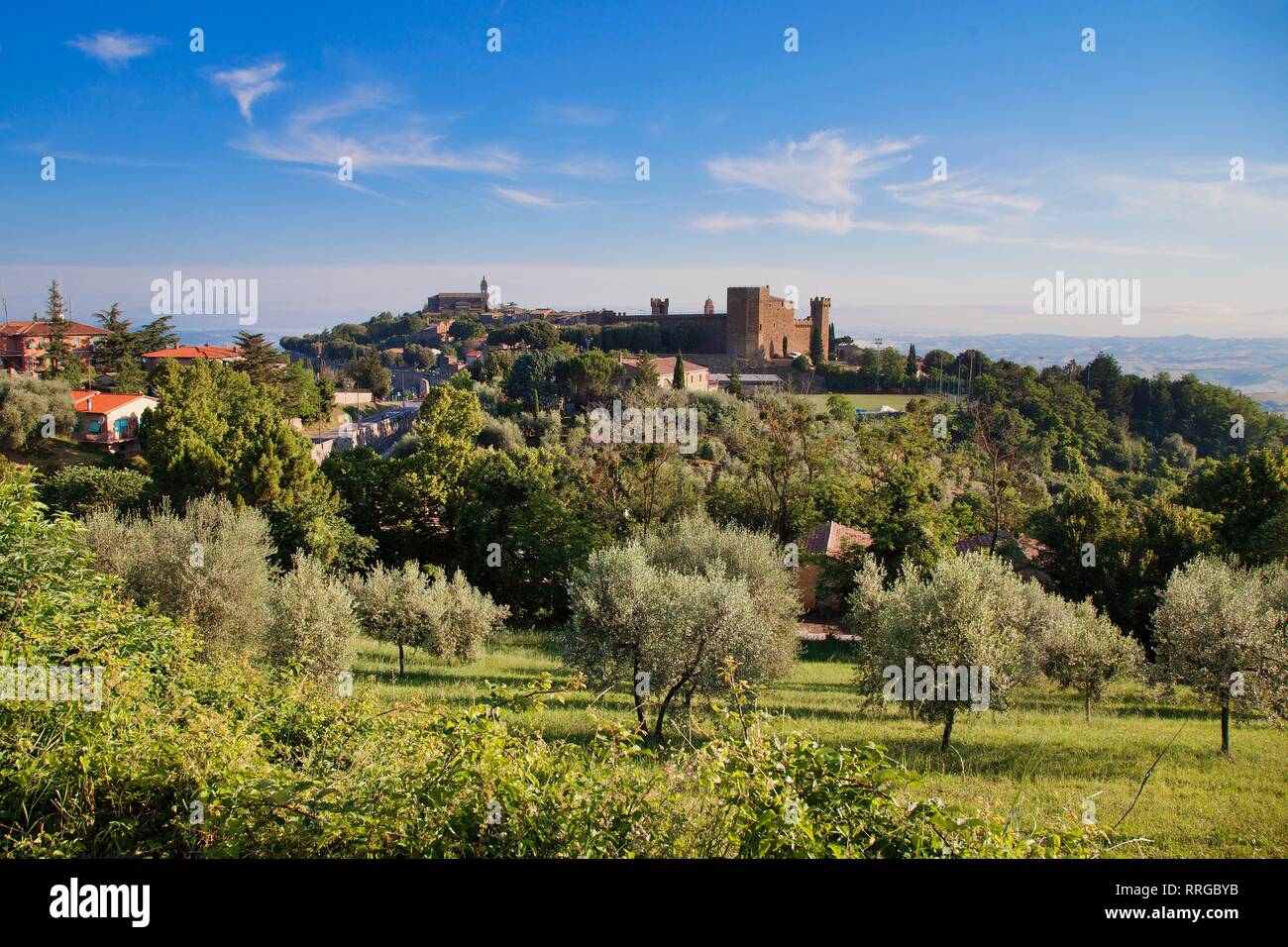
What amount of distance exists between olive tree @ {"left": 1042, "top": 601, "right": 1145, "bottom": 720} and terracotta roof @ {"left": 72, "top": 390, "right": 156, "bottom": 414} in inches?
1781

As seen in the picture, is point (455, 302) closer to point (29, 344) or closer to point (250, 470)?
point (29, 344)

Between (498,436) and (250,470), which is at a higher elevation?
(498,436)

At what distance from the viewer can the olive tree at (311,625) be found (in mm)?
12789

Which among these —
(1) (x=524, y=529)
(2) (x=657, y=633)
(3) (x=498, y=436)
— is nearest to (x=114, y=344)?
(3) (x=498, y=436)

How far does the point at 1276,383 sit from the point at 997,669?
1050 cm

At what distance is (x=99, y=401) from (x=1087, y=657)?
155ft

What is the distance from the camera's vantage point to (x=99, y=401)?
42094mm

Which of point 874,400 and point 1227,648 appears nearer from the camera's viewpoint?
point 1227,648

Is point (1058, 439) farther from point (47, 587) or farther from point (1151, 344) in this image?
point (47, 587)

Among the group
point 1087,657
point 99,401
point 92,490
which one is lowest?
point 1087,657

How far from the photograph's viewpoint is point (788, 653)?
16.3m

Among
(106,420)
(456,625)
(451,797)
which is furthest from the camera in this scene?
(106,420)

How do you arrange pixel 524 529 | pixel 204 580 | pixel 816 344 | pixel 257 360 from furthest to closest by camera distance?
pixel 816 344, pixel 257 360, pixel 524 529, pixel 204 580

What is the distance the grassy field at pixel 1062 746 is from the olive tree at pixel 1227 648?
0.86 m
